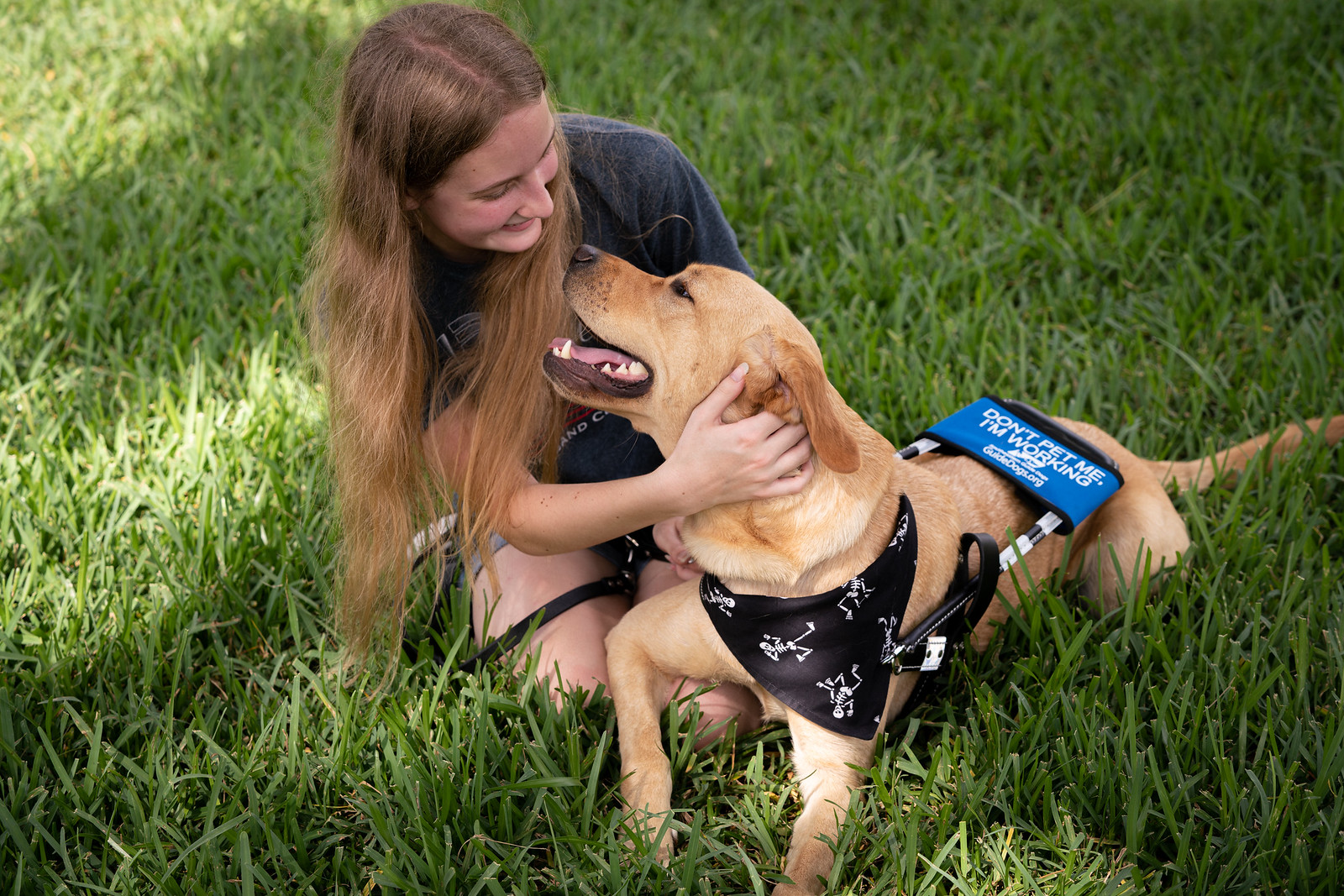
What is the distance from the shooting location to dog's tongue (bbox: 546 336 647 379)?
97.5 inches

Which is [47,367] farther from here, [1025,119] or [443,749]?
[1025,119]

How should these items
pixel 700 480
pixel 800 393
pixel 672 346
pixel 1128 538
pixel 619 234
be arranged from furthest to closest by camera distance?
1. pixel 619 234
2. pixel 1128 538
3. pixel 672 346
4. pixel 700 480
5. pixel 800 393

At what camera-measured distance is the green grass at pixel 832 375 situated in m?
2.23

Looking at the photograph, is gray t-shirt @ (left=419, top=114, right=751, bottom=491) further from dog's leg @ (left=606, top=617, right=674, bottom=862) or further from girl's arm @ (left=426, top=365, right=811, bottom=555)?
dog's leg @ (left=606, top=617, right=674, bottom=862)

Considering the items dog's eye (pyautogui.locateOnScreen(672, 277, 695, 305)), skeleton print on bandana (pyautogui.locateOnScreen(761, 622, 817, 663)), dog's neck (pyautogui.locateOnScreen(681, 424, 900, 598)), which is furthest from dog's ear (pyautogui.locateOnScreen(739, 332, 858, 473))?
skeleton print on bandana (pyautogui.locateOnScreen(761, 622, 817, 663))

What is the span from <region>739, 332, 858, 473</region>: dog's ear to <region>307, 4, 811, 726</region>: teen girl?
0.05 metres

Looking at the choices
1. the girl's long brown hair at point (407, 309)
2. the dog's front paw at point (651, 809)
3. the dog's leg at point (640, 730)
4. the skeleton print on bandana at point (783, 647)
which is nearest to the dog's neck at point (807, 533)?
the skeleton print on bandana at point (783, 647)

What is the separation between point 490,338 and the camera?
2.75 meters

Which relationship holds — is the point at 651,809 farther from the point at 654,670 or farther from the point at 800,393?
the point at 800,393

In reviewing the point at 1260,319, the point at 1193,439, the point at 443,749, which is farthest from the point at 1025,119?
the point at 443,749

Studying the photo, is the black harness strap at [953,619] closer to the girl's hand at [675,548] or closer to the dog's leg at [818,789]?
the dog's leg at [818,789]

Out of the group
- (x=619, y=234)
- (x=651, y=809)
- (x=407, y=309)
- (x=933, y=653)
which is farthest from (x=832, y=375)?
(x=651, y=809)

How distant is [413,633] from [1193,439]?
2.88m

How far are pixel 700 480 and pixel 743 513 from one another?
0.55ft
